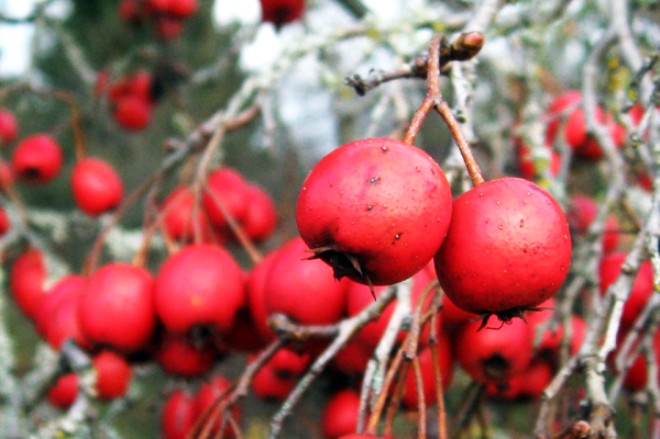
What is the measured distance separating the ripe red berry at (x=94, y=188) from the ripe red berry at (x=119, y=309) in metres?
0.89

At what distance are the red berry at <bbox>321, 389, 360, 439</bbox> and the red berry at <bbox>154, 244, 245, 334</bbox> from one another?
262mm

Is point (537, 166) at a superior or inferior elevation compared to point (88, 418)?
superior

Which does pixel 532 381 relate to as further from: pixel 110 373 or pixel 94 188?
pixel 94 188

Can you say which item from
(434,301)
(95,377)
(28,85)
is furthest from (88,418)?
(28,85)

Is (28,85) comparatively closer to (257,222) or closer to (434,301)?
(257,222)

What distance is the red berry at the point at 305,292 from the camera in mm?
1099

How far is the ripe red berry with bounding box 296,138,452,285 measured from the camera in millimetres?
625

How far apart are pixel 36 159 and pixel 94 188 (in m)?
0.43

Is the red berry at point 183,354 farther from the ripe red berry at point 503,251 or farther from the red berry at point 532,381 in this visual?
the ripe red berry at point 503,251

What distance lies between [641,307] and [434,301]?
1.82ft

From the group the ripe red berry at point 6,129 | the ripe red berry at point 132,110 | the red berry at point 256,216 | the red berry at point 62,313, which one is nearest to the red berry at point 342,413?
the red berry at point 62,313

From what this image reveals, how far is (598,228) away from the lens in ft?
3.91

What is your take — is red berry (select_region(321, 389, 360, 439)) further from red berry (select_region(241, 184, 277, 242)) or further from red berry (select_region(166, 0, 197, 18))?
red berry (select_region(166, 0, 197, 18))

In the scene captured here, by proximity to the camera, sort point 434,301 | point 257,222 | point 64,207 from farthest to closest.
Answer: point 64,207 → point 257,222 → point 434,301
